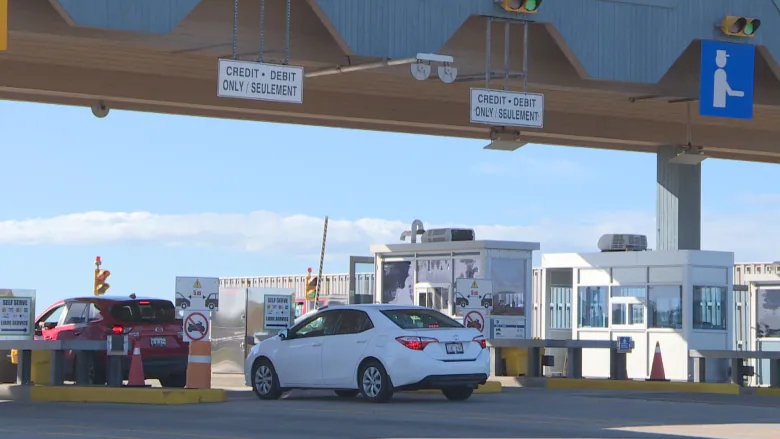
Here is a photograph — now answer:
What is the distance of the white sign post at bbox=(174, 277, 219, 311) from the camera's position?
71.8 feet

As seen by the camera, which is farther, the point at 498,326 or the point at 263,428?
the point at 498,326

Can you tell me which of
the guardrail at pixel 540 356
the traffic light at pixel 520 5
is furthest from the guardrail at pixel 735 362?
the traffic light at pixel 520 5

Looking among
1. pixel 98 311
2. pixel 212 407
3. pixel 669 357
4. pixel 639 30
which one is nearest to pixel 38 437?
pixel 212 407

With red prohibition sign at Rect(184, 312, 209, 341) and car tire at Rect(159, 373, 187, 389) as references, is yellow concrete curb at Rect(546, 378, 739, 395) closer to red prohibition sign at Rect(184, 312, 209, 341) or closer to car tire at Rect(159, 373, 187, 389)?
car tire at Rect(159, 373, 187, 389)

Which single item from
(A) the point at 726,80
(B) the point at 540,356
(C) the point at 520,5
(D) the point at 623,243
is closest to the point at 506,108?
(C) the point at 520,5

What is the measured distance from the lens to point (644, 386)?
26016 millimetres

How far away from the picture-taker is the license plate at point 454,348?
1950 cm

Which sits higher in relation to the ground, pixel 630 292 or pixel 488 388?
pixel 630 292

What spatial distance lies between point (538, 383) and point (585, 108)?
8.10m

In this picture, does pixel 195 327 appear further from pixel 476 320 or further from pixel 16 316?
pixel 476 320

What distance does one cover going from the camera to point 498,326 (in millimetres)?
29828

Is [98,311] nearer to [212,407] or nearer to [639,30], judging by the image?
[212,407]

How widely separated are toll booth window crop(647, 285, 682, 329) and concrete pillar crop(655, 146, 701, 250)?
3881mm

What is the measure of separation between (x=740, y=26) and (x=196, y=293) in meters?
12.1
